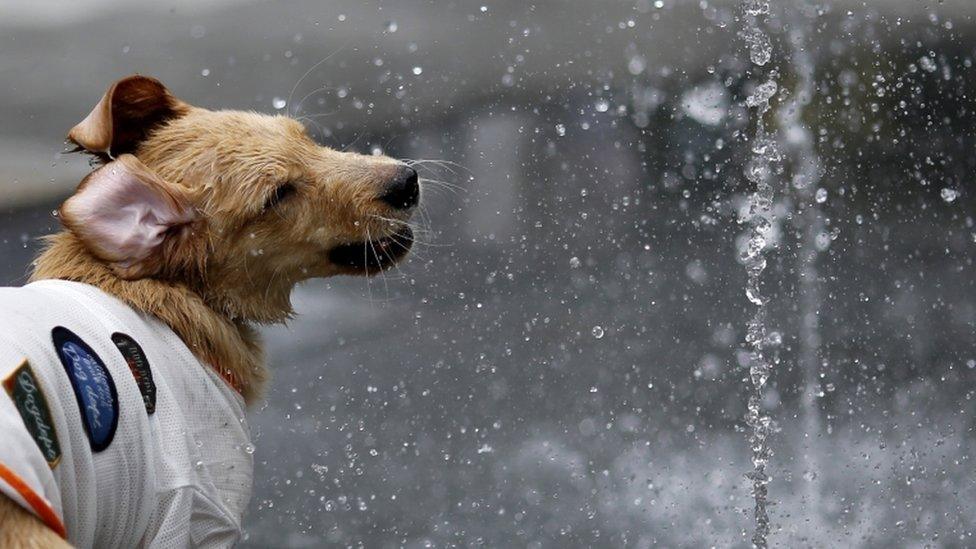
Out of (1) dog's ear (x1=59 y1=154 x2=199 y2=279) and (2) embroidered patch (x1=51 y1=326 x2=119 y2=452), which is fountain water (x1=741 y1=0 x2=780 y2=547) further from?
(2) embroidered patch (x1=51 y1=326 x2=119 y2=452)

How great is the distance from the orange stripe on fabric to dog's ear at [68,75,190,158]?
2.52 ft

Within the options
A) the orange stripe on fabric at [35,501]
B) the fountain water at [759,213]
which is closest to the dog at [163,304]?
the orange stripe on fabric at [35,501]

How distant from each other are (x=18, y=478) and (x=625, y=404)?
2830 millimetres

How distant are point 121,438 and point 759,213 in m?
3.73

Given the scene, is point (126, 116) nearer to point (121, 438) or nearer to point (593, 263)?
point (121, 438)

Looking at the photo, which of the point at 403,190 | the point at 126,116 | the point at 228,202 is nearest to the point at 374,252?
the point at 403,190

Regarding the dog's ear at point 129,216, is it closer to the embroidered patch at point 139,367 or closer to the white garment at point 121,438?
the white garment at point 121,438

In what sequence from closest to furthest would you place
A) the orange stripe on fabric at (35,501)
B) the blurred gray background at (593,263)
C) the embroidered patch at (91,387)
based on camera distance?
1. the orange stripe on fabric at (35,501)
2. the embroidered patch at (91,387)
3. the blurred gray background at (593,263)

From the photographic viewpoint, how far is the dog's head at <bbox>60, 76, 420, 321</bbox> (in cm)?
211

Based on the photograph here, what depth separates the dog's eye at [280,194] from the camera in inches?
89.5

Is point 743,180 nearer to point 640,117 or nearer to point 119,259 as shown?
point 640,117

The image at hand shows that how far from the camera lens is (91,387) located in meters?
1.80

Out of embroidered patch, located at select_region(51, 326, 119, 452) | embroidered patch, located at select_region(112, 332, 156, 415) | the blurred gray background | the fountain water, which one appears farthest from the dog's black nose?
the fountain water

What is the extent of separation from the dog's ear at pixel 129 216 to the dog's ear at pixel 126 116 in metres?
0.09
